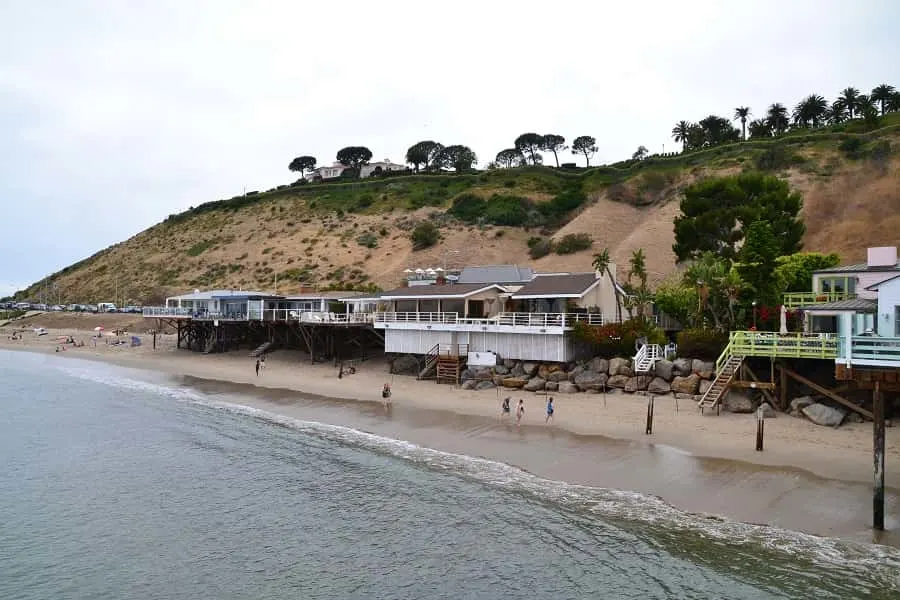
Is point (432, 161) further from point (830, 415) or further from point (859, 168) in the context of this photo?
point (830, 415)

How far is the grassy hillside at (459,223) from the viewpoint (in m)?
78.0

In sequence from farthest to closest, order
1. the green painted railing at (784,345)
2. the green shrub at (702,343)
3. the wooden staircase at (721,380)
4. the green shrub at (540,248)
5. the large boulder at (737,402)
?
the green shrub at (540,248) → the green shrub at (702,343) → the wooden staircase at (721,380) → the large boulder at (737,402) → the green painted railing at (784,345)

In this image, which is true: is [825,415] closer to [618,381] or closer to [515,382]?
[618,381]

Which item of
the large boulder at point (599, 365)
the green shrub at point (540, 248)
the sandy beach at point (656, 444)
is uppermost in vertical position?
the green shrub at point (540, 248)

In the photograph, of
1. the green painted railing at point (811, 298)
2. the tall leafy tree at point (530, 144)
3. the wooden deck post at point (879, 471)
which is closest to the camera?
the wooden deck post at point (879, 471)

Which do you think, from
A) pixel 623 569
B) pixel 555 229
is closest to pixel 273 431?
pixel 623 569

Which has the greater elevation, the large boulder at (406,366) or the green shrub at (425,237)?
the green shrub at (425,237)

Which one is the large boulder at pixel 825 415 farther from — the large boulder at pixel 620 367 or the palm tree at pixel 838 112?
the palm tree at pixel 838 112

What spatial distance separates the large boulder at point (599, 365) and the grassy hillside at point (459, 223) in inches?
1523

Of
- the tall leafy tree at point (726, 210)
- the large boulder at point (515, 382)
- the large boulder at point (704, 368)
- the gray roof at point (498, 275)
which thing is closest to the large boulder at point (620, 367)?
the large boulder at point (704, 368)

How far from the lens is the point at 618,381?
34750 millimetres

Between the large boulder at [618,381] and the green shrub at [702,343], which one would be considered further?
the large boulder at [618,381]

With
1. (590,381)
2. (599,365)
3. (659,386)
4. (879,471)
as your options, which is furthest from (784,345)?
(879,471)

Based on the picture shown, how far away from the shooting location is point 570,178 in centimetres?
11881
